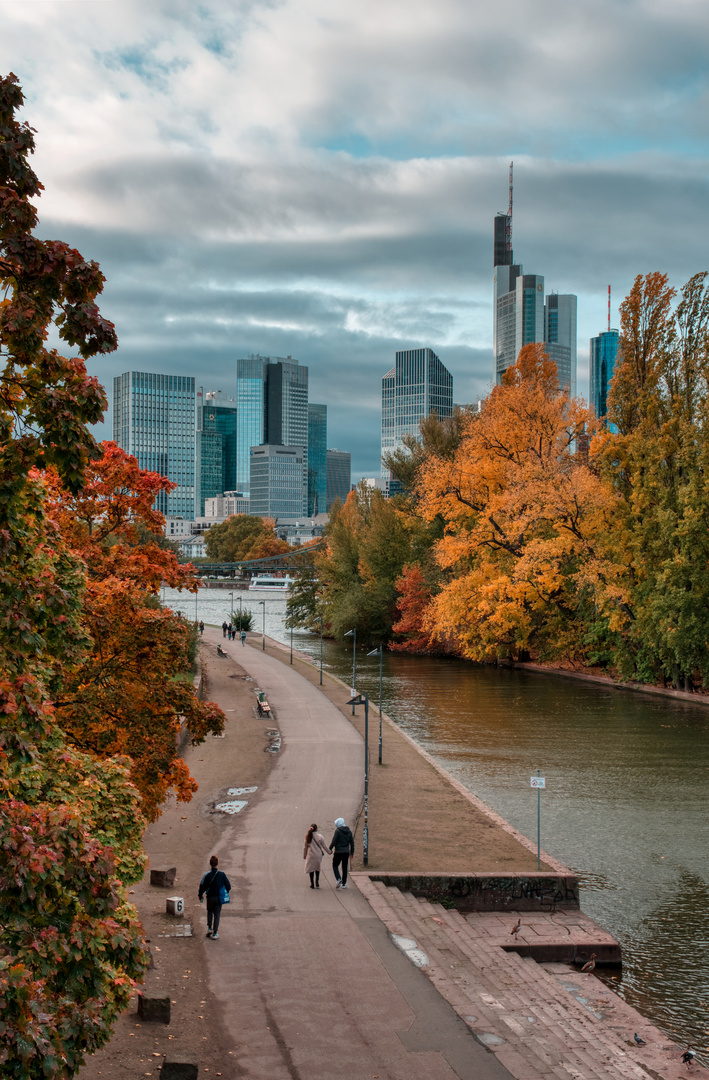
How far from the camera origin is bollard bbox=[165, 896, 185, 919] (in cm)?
1491

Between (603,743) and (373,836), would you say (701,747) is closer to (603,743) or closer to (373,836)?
(603,743)

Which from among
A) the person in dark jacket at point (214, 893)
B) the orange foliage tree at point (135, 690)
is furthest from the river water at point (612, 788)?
the orange foliage tree at point (135, 690)

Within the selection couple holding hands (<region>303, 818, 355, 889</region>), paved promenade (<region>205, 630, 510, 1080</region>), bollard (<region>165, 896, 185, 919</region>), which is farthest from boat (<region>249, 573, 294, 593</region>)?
bollard (<region>165, 896, 185, 919</region>)

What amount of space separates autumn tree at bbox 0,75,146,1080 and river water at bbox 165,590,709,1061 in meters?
10.1

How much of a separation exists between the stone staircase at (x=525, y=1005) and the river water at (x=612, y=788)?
38.3 inches

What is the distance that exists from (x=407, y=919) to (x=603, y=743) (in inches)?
754

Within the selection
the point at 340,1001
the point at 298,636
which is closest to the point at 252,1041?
the point at 340,1001

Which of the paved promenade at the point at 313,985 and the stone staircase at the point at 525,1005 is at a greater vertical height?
the paved promenade at the point at 313,985

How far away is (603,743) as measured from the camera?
Result: 3306cm

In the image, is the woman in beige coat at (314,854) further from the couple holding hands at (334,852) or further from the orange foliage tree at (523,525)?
the orange foliage tree at (523,525)

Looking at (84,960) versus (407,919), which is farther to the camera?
(407,919)

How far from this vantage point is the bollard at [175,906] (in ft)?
48.9

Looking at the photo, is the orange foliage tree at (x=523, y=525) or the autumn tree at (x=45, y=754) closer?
the autumn tree at (x=45, y=754)

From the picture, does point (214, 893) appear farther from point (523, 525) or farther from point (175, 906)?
point (523, 525)
